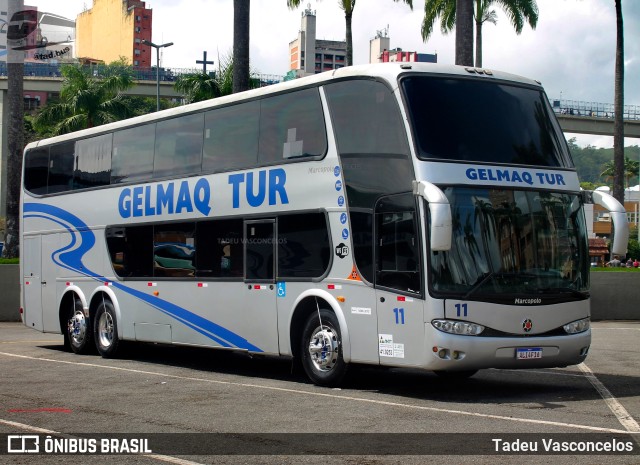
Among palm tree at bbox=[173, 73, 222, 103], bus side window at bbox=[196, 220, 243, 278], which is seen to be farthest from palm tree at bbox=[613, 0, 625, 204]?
bus side window at bbox=[196, 220, 243, 278]

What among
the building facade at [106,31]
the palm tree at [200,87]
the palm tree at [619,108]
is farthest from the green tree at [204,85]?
the building facade at [106,31]

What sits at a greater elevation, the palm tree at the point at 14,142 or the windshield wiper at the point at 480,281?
the palm tree at the point at 14,142

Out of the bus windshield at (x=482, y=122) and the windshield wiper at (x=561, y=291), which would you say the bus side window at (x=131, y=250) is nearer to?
the bus windshield at (x=482, y=122)

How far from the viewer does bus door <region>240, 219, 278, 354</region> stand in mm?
15562

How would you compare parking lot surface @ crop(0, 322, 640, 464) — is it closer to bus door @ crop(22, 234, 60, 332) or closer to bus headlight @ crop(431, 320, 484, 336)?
bus headlight @ crop(431, 320, 484, 336)

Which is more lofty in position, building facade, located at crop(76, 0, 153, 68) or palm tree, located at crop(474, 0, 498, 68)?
building facade, located at crop(76, 0, 153, 68)

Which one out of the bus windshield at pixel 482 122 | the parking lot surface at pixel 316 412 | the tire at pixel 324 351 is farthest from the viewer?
the tire at pixel 324 351

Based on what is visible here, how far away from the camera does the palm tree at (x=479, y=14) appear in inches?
1724

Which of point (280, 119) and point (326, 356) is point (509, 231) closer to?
point (326, 356)

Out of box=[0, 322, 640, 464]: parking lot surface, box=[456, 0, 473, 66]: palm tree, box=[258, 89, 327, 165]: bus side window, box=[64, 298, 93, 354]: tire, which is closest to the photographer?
box=[0, 322, 640, 464]: parking lot surface

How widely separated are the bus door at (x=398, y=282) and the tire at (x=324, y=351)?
0.87m

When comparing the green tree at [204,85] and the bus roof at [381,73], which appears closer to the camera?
the bus roof at [381,73]

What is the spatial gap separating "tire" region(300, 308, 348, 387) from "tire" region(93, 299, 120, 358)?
6.24 m

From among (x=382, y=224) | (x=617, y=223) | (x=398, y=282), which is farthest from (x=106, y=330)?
(x=617, y=223)
